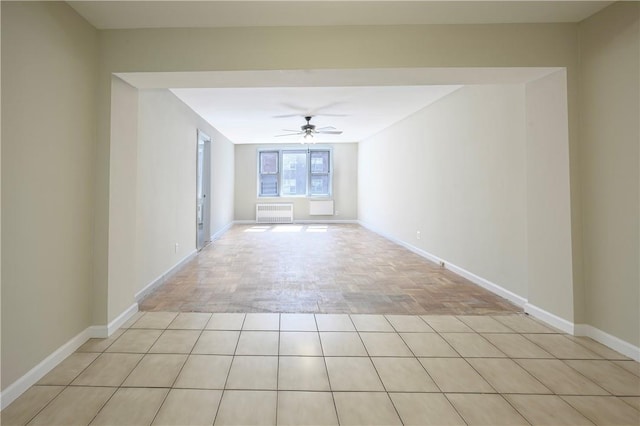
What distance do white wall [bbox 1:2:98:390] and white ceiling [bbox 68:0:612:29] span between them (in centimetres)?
33

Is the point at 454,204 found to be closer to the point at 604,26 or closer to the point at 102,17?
the point at 604,26

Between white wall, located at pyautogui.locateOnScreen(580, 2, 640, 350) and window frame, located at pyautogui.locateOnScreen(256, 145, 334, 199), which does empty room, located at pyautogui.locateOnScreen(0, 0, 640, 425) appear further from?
window frame, located at pyautogui.locateOnScreen(256, 145, 334, 199)

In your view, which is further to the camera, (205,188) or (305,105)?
(205,188)

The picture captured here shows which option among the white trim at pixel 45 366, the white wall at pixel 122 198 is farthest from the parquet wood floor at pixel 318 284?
the white trim at pixel 45 366

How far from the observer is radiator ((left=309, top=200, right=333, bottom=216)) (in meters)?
9.82

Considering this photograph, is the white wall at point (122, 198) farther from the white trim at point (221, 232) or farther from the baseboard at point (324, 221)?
the baseboard at point (324, 221)

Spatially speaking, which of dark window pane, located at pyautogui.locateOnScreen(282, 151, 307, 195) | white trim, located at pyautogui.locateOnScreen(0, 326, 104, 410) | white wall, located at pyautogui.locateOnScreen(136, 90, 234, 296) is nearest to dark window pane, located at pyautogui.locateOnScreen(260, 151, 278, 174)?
dark window pane, located at pyautogui.locateOnScreen(282, 151, 307, 195)

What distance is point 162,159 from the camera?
368 cm

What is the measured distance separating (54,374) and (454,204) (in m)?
4.23

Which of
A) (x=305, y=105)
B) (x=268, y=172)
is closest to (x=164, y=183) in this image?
(x=305, y=105)

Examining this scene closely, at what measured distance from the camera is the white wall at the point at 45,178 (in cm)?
158

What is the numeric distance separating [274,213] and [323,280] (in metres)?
6.17

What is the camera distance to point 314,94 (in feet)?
14.2

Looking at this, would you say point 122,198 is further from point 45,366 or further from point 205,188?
point 205,188
